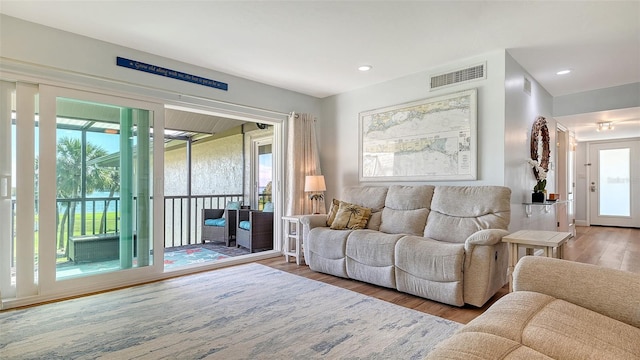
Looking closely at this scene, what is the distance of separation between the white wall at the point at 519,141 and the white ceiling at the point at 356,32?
0.26 m

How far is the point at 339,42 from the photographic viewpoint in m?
3.21

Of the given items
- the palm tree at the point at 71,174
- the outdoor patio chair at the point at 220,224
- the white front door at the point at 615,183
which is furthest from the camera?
the white front door at the point at 615,183

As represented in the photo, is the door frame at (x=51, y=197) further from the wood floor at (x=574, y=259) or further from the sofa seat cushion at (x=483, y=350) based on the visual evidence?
the sofa seat cushion at (x=483, y=350)

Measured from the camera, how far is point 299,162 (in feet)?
15.7

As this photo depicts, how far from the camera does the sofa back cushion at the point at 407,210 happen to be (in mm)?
3580

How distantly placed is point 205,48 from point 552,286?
3.47m

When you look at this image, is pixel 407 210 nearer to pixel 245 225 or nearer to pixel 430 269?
pixel 430 269

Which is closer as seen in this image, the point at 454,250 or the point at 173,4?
the point at 173,4

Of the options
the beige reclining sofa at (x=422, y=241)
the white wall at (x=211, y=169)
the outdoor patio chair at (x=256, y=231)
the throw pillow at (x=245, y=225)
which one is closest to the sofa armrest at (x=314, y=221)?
the beige reclining sofa at (x=422, y=241)

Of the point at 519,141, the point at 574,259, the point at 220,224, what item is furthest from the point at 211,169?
Result: the point at 574,259

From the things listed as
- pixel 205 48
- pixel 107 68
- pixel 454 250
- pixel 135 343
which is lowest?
pixel 135 343

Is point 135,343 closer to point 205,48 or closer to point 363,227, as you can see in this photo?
point 363,227

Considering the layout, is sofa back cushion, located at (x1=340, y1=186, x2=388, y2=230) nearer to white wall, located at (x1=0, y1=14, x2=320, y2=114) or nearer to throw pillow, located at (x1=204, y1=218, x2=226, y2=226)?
white wall, located at (x1=0, y1=14, x2=320, y2=114)

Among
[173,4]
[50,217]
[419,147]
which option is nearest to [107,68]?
[173,4]
